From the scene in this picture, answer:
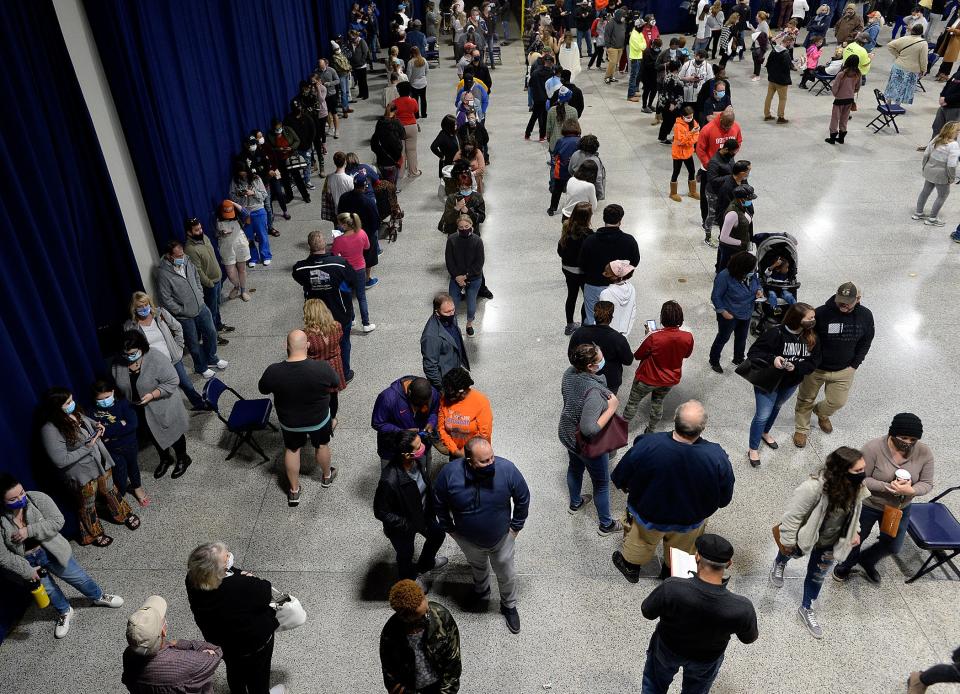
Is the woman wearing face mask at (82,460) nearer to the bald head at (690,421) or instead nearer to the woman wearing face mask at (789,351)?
the bald head at (690,421)

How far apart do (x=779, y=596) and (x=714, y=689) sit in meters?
0.99

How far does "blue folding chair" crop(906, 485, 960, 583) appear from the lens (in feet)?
16.6

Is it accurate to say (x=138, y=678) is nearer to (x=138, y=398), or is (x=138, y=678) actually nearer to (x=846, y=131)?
(x=138, y=398)

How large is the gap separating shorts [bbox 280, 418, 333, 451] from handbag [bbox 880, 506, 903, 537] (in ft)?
14.2

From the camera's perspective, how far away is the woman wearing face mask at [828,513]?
170 inches

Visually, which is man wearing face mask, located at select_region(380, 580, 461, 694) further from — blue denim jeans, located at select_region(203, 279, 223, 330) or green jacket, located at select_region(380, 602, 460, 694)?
blue denim jeans, located at select_region(203, 279, 223, 330)

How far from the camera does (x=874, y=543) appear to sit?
5.23m

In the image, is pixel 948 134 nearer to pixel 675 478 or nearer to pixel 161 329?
pixel 675 478

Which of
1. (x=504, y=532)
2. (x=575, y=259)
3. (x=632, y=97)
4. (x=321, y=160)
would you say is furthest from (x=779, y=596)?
(x=632, y=97)

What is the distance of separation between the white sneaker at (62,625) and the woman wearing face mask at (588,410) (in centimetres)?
394

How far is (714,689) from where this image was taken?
4598 millimetres

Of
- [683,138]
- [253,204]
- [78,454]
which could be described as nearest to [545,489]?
[78,454]

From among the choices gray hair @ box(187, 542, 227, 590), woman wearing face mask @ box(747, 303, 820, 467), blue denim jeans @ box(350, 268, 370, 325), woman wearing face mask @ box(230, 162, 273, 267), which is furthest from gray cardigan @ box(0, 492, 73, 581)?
woman wearing face mask @ box(747, 303, 820, 467)

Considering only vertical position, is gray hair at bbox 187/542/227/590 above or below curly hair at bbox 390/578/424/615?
below
